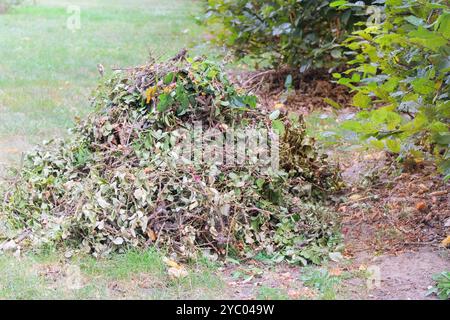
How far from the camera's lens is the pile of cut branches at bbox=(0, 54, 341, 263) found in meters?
4.21

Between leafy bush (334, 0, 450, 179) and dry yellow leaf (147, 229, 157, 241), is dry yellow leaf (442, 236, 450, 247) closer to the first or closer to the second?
leafy bush (334, 0, 450, 179)

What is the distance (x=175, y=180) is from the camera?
4.36 meters

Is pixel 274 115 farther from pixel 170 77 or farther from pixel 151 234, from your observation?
pixel 151 234

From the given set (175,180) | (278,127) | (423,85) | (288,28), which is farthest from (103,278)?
(288,28)

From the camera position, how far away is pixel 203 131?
475 centimetres

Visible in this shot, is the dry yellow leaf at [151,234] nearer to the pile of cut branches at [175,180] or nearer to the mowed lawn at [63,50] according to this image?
the pile of cut branches at [175,180]

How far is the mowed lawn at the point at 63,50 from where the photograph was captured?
7.57 m

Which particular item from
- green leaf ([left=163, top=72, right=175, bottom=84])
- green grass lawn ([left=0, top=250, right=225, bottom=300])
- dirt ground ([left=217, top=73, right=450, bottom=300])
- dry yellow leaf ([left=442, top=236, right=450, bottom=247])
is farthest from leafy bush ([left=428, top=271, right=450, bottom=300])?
green leaf ([left=163, top=72, right=175, bottom=84])

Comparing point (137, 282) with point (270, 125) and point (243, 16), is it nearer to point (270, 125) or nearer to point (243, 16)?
point (270, 125)

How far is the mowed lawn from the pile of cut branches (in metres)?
0.70

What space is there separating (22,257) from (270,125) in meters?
1.84

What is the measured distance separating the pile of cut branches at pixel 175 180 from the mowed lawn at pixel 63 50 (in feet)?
2.29

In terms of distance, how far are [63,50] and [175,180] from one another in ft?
26.1

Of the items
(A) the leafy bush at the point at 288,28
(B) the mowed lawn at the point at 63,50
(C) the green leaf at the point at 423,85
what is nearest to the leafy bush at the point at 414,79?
(C) the green leaf at the point at 423,85
